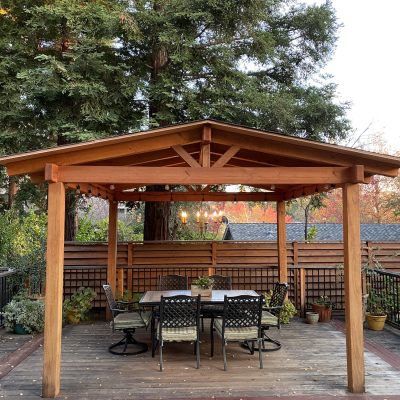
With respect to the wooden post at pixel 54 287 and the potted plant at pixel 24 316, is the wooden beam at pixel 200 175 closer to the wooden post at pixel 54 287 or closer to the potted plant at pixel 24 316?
the wooden post at pixel 54 287

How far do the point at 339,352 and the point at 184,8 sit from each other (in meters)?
6.86

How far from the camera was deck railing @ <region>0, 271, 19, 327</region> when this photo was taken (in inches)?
265

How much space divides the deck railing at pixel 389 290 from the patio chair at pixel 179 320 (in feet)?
12.7

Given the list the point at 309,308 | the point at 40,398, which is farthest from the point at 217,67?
the point at 40,398

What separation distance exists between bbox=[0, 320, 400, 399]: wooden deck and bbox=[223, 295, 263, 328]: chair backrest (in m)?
0.53

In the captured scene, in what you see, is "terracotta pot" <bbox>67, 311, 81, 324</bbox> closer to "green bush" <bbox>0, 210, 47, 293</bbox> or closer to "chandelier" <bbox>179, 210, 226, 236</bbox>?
"green bush" <bbox>0, 210, 47, 293</bbox>

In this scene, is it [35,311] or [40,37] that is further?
[40,37]

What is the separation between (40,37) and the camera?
27.3 feet

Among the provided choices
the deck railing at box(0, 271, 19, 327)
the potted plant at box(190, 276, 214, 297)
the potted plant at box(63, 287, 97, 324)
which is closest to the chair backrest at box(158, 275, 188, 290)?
the potted plant at box(190, 276, 214, 297)

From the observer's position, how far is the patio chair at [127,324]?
525 cm

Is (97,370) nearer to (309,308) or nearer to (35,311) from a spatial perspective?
(35,311)

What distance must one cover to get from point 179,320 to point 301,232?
10.5 meters

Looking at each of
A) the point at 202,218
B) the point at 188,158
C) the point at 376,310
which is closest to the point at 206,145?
the point at 188,158

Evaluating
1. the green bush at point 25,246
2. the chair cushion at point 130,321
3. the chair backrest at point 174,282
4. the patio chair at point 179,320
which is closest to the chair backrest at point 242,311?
the patio chair at point 179,320
